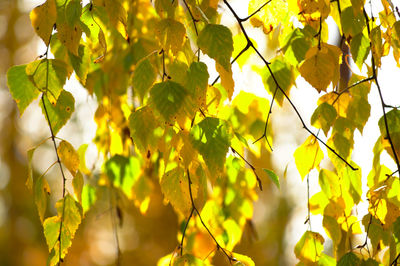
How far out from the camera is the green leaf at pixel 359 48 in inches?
30.6

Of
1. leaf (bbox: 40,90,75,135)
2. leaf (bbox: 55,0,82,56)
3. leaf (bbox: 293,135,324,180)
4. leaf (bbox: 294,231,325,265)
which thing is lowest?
leaf (bbox: 294,231,325,265)

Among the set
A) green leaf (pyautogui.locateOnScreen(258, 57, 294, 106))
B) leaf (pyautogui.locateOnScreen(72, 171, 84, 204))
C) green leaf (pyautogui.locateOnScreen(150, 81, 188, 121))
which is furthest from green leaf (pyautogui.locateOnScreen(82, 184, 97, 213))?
green leaf (pyautogui.locateOnScreen(150, 81, 188, 121))

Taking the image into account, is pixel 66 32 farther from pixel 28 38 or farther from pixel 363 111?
pixel 28 38

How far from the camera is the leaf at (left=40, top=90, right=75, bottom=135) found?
0.75 metres

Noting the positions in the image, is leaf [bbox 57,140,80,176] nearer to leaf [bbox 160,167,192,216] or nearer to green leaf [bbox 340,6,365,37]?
leaf [bbox 160,167,192,216]

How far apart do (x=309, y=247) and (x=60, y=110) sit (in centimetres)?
49

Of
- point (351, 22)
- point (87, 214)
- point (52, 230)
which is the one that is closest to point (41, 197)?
point (52, 230)

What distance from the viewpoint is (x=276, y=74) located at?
88cm

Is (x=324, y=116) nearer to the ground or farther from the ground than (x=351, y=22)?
nearer to the ground

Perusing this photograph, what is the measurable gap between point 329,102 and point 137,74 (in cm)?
34

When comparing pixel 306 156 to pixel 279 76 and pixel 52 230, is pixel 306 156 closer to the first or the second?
pixel 279 76

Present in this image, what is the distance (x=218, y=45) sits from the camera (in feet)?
2.14

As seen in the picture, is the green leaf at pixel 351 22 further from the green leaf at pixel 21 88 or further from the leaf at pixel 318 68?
the green leaf at pixel 21 88

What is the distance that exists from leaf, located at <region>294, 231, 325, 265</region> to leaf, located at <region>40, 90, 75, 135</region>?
46cm
